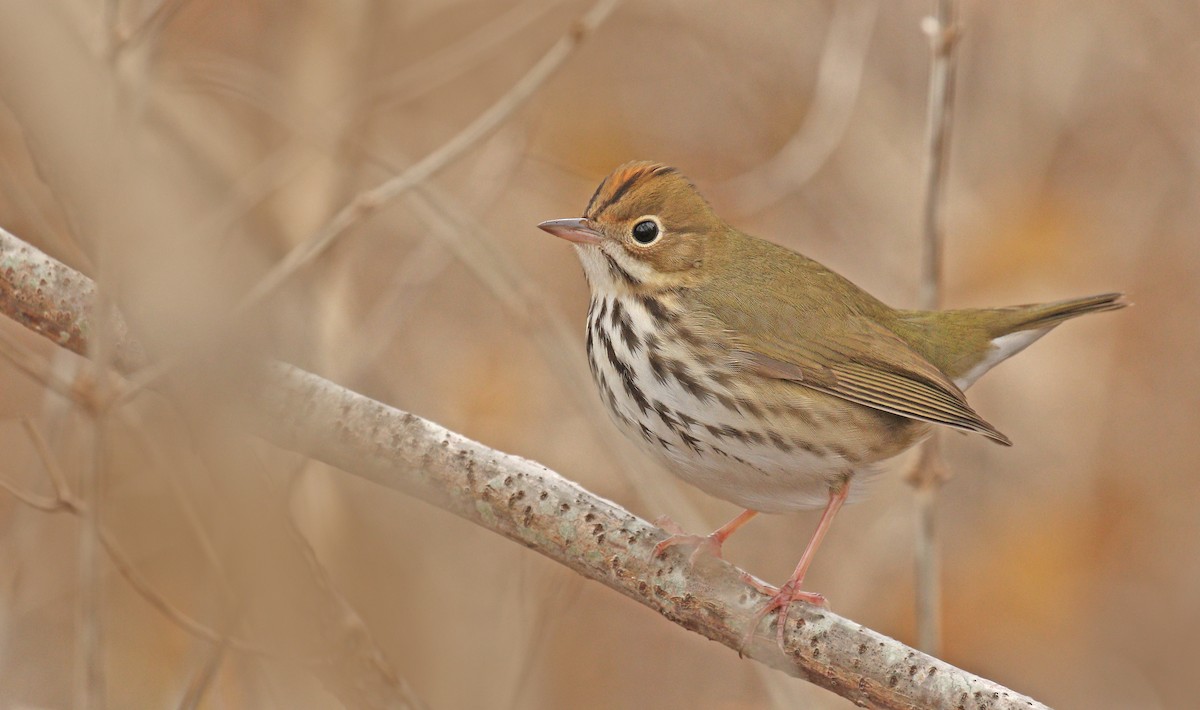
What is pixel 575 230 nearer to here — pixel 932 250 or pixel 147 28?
pixel 932 250

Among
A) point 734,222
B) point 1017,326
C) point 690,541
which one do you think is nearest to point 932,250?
point 1017,326

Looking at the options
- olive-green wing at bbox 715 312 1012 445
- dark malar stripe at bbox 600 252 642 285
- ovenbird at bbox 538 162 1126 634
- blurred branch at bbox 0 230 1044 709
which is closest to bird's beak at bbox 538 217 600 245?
ovenbird at bbox 538 162 1126 634

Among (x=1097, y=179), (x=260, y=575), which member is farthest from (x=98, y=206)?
(x=1097, y=179)

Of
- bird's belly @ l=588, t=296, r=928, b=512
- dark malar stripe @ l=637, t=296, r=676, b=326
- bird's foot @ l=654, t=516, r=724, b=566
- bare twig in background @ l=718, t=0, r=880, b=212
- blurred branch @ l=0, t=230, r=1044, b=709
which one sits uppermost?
bare twig in background @ l=718, t=0, r=880, b=212

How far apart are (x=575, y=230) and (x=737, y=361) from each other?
2.46 feet

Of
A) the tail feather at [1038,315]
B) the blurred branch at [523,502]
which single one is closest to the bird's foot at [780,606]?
the blurred branch at [523,502]

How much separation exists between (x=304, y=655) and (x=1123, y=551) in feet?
23.0

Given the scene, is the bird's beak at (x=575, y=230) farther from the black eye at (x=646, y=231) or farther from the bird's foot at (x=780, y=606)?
the bird's foot at (x=780, y=606)

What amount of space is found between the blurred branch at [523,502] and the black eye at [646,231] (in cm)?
107

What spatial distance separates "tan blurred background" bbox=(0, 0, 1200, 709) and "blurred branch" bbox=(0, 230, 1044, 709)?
3.68 ft

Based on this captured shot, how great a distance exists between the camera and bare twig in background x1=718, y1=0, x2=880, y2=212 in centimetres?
668

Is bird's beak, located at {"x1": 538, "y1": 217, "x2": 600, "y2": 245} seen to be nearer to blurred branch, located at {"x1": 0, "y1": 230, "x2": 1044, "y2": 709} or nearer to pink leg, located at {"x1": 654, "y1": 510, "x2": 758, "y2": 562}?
blurred branch, located at {"x1": 0, "y1": 230, "x2": 1044, "y2": 709}

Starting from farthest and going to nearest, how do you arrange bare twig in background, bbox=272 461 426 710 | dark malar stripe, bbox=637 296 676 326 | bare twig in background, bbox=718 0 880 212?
bare twig in background, bbox=718 0 880 212
dark malar stripe, bbox=637 296 676 326
bare twig in background, bbox=272 461 426 710

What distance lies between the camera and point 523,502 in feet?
12.1
